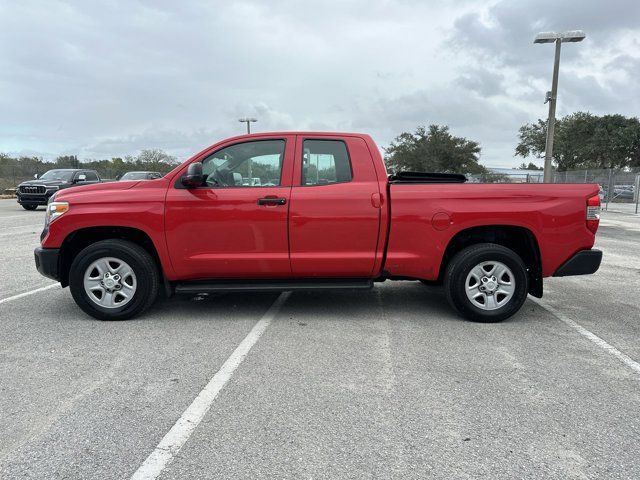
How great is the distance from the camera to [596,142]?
45594 millimetres

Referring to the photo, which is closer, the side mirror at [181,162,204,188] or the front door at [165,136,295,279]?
the side mirror at [181,162,204,188]

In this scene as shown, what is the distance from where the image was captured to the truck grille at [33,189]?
1922cm

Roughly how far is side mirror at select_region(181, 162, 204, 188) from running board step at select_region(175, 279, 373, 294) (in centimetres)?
102

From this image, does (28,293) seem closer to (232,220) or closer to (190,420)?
(232,220)

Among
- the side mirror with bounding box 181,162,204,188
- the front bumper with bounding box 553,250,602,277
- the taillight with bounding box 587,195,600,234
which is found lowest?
the front bumper with bounding box 553,250,602,277

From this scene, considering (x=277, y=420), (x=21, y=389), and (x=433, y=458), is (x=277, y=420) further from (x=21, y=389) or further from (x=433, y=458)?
(x=21, y=389)

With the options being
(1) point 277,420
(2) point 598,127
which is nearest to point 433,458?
(1) point 277,420

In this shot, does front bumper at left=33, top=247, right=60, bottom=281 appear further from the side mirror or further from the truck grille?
the truck grille

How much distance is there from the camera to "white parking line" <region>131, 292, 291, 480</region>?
2.53m

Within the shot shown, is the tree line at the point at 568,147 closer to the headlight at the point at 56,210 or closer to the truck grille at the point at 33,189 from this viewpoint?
the truck grille at the point at 33,189

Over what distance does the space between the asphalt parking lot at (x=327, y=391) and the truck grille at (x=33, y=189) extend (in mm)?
15609

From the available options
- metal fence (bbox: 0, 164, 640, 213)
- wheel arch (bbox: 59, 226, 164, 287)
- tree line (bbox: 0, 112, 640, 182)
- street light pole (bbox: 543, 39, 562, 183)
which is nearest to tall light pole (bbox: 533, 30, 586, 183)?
street light pole (bbox: 543, 39, 562, 183)

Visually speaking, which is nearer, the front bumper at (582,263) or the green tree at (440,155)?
the front bumper at (582,263)

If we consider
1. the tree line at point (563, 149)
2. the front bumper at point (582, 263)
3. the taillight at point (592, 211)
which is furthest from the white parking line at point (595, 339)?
the tree line at point (563, 149)
